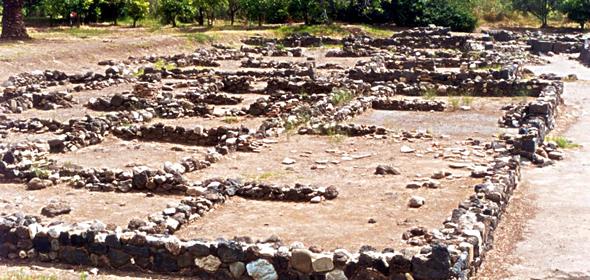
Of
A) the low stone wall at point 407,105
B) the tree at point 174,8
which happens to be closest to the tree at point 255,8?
the tree at point 174,8

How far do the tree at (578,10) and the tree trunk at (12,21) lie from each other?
101ft

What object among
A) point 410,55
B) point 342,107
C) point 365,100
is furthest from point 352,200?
point 410,55

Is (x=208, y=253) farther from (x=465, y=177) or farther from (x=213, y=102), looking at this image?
(x=213, y=102)

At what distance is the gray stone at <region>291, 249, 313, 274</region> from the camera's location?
24.4 feet

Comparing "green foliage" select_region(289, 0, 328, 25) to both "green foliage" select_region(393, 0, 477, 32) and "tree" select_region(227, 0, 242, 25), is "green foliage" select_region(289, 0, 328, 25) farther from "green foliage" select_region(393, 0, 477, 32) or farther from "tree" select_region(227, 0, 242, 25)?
"green foliage" select_region(393, 0, 477, 32)

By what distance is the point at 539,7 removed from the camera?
159 ft

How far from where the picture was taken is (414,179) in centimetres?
1144

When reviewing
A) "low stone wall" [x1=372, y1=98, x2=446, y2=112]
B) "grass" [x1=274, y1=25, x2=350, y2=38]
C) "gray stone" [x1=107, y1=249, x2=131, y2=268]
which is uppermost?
"grass" [x1=274, y1=25, x2=350, y2=38]

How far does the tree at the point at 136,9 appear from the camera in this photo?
42.9 metres

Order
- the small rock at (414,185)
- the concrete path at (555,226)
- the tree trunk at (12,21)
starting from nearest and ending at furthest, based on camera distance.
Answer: the concrete path at (555,226)
the small rock at (414,185)
the tree trunk at (12,21)

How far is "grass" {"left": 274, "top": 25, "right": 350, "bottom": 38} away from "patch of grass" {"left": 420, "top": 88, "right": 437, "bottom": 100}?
2104 cm

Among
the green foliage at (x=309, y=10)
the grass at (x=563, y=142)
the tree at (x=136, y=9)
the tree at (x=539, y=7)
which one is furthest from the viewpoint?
the tree at (x=539, y=7)

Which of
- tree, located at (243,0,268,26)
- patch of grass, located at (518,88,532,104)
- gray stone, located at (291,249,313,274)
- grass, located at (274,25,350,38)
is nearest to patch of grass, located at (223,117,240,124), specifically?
patch of grass, located at (518,88,532,104)

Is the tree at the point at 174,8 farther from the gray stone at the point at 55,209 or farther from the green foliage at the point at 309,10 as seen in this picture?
the gray stone at the point at 55,209
